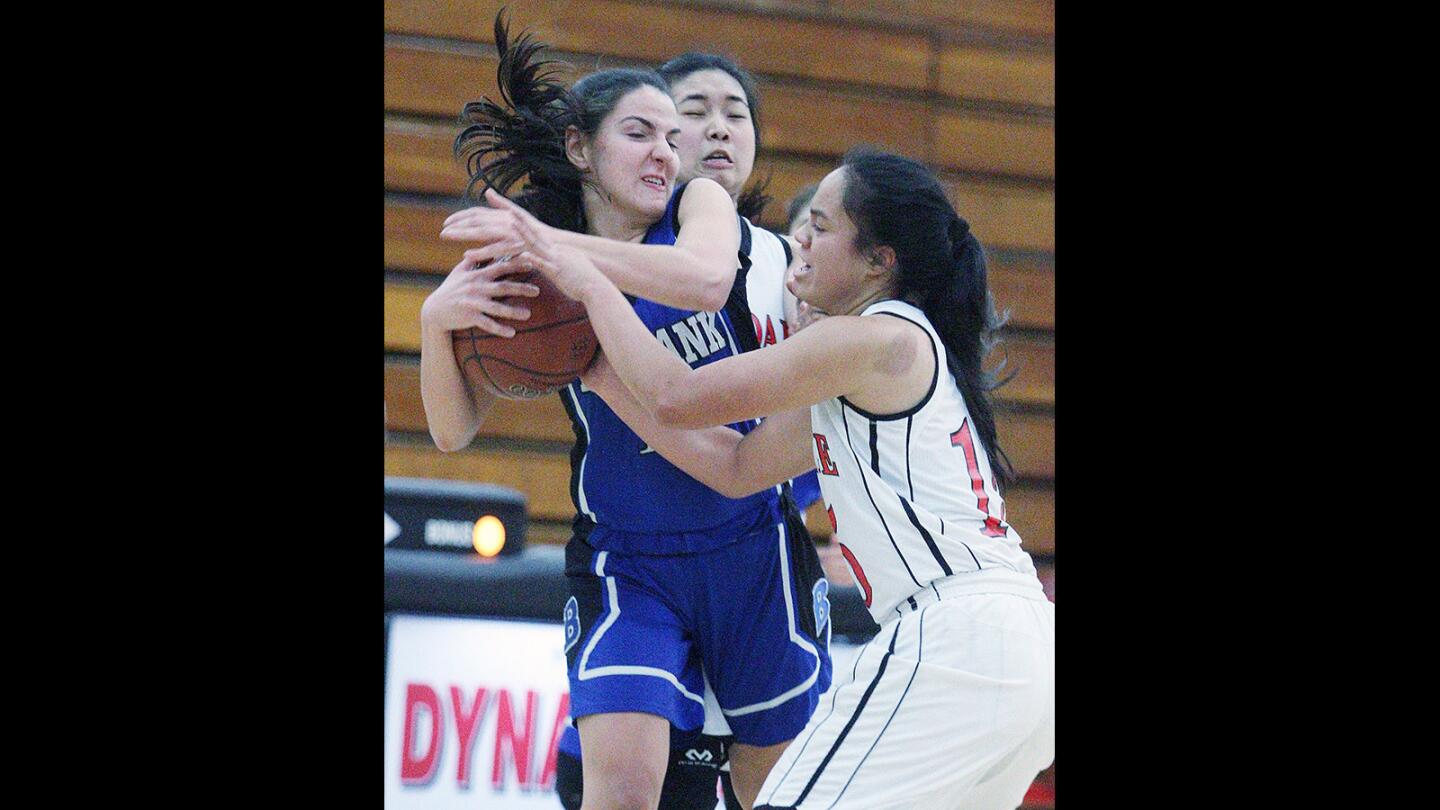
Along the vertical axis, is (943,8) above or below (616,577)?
above

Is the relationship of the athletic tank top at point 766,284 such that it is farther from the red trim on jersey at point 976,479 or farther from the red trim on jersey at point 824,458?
the red trim on jersey at point 976,479

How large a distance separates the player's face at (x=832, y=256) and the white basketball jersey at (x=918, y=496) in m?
0.10

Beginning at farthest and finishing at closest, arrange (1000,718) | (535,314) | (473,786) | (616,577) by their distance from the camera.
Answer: (473,786) → (616,577) → (535,314) → (1000,718)

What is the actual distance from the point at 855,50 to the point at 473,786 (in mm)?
1890

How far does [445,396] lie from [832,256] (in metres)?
0.78

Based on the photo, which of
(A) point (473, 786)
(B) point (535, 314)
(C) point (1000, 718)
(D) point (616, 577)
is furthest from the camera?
(A) point (473, 786)

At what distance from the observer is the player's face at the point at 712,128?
3139 mm

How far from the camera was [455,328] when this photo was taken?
2.73 m

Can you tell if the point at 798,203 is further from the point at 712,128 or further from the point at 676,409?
the point at 676,409
